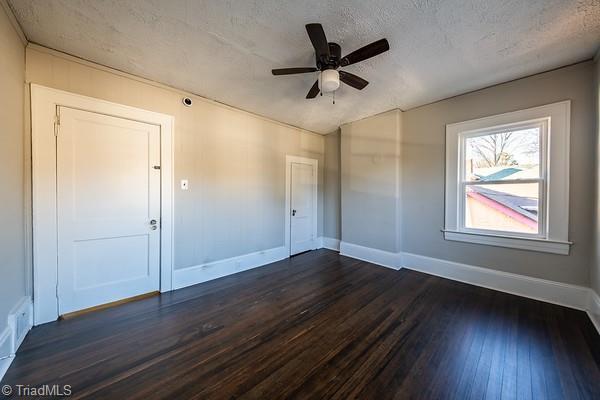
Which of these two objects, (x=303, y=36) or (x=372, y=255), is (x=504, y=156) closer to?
(x=372, y=255)

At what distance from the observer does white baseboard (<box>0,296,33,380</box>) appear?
61.1 inches

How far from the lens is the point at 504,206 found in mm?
2875

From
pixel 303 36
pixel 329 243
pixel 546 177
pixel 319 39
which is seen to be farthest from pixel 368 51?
pixel 329 243

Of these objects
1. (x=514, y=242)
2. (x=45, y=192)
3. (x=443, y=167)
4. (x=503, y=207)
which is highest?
(x=443, y=167)

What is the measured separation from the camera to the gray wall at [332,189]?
4.82m

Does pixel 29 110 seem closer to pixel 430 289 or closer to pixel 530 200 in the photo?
pixel 430 289

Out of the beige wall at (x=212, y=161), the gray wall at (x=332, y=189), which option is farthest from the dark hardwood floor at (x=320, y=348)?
the gray wall at (x=332, y=189)

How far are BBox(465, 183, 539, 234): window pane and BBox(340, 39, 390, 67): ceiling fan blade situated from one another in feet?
7.88

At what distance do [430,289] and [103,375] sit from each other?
11.0 feet

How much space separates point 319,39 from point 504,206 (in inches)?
120

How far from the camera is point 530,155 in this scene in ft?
8.77

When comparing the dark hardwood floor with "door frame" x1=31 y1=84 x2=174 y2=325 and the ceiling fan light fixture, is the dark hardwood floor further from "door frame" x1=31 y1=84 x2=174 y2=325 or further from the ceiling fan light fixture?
the ceiling fan light fixture

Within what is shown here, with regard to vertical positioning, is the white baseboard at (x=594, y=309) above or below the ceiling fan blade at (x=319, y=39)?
below

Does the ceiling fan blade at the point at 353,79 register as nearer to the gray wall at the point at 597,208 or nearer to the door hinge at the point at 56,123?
the gray wall at the point at 597,208
